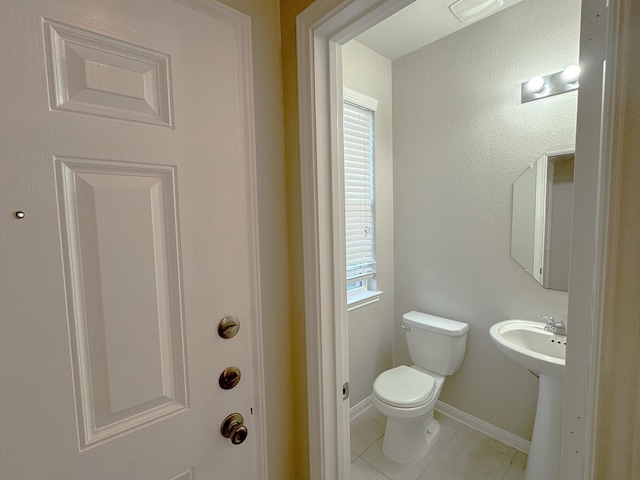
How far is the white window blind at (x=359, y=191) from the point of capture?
6.38ft

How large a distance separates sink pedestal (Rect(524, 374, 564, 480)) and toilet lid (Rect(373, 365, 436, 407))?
0.52 m

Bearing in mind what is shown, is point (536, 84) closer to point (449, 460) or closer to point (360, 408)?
point (449, 460)

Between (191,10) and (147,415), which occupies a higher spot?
(191,10)

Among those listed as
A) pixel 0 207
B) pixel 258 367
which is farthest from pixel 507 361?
pixel 0 207

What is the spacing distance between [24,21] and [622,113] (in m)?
1.01

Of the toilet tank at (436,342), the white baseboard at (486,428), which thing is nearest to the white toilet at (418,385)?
the toilet tank at (436,342)

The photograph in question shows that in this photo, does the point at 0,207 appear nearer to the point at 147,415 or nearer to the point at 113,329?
the point at 113,329

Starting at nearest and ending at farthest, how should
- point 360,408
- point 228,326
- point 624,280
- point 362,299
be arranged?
point 624,280, point 228,326, point 362,299, point 360,408

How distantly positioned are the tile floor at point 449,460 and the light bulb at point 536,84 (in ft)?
7.02

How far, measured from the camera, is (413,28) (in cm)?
175

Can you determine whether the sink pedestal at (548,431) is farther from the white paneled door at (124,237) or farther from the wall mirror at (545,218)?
the white paneled door at (124,237)

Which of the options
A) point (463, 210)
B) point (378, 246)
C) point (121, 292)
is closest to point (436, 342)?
point (378, 246)

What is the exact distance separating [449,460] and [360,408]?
635 mm

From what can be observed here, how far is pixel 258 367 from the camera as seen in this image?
86 centimetres
